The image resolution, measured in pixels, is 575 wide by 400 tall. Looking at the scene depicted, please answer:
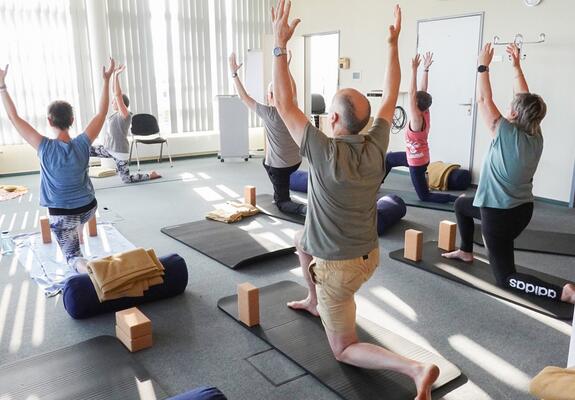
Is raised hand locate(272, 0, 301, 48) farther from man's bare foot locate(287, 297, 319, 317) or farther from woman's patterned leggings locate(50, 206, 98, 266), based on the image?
woman's patterned leggings locate(50, 206, 98, 266)

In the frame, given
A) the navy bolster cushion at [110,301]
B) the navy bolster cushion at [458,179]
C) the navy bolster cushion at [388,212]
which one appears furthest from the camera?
the navy bolster cushion at [458,179]

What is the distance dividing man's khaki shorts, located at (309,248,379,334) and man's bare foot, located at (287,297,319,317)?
67 centimetres

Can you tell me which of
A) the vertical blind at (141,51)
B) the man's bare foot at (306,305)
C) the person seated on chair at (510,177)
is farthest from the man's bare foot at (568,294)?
the vertical blind at (141,51)

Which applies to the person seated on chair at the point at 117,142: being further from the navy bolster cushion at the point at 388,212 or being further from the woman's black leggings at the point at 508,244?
the woman's black leggings at the point at 508,244

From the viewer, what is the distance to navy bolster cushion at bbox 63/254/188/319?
3037mm

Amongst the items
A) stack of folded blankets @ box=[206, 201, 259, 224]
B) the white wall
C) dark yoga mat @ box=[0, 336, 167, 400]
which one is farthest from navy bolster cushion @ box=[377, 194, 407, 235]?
dark yoga mat @ box=[0, 336, 167, 400]

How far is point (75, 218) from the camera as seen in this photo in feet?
11.6

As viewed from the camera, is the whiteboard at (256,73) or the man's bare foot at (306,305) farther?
the whiteboard at (256,73)

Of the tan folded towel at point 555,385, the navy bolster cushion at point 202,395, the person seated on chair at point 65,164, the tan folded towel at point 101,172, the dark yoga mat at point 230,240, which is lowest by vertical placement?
the dark yoga mat at point 230,240

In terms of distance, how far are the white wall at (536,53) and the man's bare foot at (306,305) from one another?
13.7 ft

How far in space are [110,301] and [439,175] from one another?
4718mm

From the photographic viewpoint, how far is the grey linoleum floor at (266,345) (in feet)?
8.09

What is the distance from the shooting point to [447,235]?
415 cm

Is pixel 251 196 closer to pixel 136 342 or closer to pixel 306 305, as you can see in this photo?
pixel 306 305
